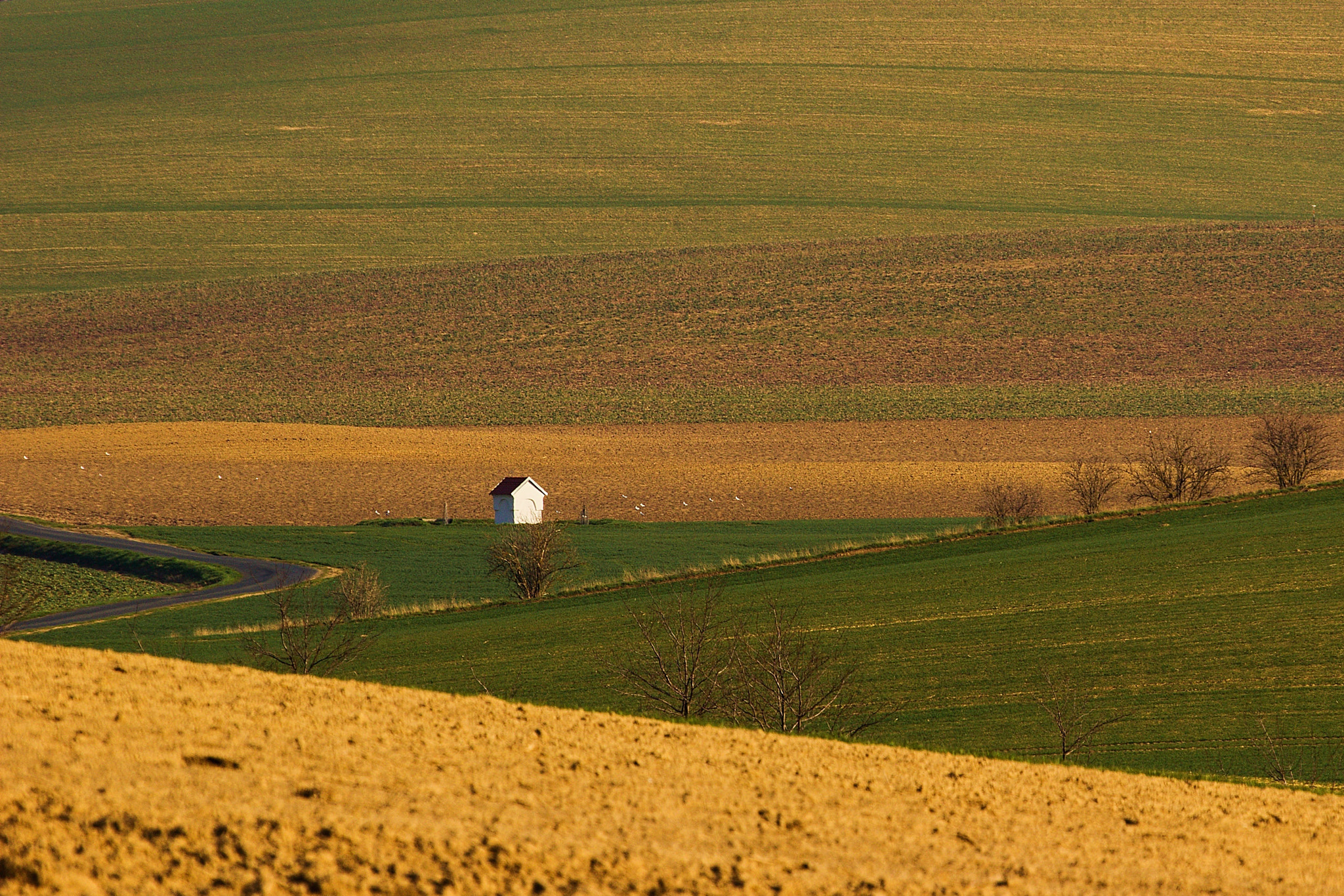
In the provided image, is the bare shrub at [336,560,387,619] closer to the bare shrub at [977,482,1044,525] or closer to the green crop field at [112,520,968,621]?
the green crop field at [112,520,968,621]

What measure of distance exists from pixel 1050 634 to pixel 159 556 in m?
29.5

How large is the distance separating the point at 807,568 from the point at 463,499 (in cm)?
Answer: 2131

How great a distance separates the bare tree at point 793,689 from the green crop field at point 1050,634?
562 mm

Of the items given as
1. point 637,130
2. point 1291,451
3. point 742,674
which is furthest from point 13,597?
point 637,130

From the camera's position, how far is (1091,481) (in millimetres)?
44438

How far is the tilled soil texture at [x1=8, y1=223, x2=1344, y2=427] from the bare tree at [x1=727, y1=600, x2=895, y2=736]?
43207 mm

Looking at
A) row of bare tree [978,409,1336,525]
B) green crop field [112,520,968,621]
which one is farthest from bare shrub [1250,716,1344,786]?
row of bare tree [978,409,1336,525]

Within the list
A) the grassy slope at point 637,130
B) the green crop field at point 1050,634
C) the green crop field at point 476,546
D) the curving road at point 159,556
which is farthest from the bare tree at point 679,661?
the grassy slope at point 637,130

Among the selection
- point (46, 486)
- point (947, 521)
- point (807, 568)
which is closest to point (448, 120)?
point (46, 486)

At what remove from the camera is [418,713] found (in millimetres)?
11562

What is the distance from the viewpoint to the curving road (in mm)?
36875

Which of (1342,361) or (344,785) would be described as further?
(1342,361)

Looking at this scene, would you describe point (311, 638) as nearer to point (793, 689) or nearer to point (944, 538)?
point (793, 689)

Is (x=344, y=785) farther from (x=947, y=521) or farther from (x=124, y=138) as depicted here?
(x=124, y=138)
